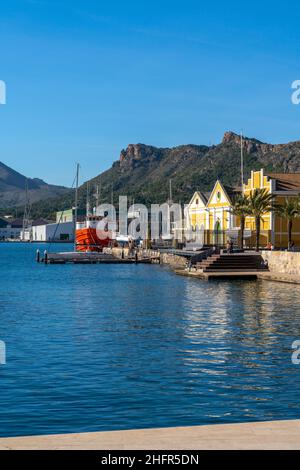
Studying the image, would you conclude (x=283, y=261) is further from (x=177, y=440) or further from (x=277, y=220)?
(x=177, y=440)

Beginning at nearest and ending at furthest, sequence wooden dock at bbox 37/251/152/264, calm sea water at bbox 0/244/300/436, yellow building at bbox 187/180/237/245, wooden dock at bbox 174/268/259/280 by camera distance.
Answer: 1. calm sea water at bbox 0/244/300/436
2. wooden dock at bbox 174/268/259/280
3. yellow building at bbox 187/180/237/245
4. wooden dock at bbox 37/251/152/264

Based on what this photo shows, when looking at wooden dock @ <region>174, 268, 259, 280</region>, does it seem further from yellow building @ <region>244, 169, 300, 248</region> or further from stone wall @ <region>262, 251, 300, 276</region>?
yellow building @ <region>244, 169, 300, 248</region>

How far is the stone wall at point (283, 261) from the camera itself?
189ft

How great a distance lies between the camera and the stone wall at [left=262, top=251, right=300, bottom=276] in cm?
5766

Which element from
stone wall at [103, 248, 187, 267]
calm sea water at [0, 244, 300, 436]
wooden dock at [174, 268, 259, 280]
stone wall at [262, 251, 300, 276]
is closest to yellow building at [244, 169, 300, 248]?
stone wall at [103, 248, 187, 267]

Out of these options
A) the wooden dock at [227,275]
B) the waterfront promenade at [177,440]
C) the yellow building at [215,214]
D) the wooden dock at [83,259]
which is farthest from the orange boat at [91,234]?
the waterfront promenade at [177,440]

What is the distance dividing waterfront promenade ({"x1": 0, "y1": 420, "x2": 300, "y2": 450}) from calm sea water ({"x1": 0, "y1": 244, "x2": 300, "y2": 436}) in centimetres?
302

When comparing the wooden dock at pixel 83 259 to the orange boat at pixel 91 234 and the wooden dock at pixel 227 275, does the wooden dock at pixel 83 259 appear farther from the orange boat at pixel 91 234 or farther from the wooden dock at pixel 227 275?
the wooden dock at pixel 227 275

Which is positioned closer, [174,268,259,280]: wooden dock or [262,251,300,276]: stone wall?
[262,251,300,276]: stone wall

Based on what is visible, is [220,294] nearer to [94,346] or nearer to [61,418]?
[94,346]

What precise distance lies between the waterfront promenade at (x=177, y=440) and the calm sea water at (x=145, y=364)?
3.02 meters

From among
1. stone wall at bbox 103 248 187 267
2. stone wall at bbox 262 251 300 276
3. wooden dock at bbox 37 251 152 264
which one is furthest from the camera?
wooden dock at bbox 37 251 152 264

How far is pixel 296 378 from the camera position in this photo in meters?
18.1

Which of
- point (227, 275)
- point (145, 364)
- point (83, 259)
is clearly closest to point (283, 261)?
point (227, 275)
